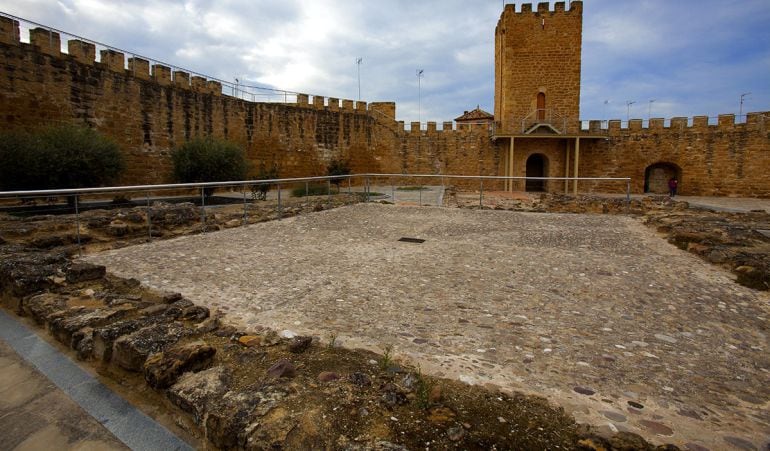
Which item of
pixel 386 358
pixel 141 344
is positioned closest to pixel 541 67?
pixel 386 358

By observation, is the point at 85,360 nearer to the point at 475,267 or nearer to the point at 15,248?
the point at 15,248

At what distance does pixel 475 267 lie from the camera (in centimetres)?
554

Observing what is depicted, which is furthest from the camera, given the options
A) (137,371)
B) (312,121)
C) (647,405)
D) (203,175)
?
(312,121)

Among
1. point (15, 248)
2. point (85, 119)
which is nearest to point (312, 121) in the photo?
point (85, 119)

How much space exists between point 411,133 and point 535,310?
887 inches

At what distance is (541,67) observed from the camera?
941 inches

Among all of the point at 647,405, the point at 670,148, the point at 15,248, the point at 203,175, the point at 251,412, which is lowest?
the point at 647,405

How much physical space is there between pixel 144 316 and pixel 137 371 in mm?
724

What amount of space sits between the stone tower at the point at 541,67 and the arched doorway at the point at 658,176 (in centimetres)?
580

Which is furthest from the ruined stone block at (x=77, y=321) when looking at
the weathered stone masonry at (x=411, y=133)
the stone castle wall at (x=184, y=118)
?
the weathered stone masonry at (x=411, y=133)

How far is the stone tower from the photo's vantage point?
23453mm

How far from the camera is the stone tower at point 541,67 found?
23453mm

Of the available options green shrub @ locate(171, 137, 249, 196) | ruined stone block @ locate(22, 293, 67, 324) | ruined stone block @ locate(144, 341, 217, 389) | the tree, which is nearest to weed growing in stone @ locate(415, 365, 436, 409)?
ruined stone block @ locate(144, 341, 217, 389)

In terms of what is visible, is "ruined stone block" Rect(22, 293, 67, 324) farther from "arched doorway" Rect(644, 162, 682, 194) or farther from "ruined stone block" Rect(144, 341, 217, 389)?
"arched doorway" Rect(644, 162, 682, 194)
